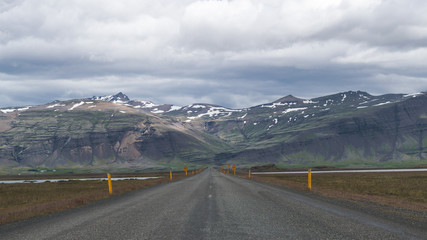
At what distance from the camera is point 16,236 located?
10320 mm

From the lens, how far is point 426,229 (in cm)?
1097

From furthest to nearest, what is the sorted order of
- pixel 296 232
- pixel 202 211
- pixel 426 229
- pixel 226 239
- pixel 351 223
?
pixel 202 211 → pixel 351 223 → pixel 426 229 → pixel 296 232 → pixel 226 239

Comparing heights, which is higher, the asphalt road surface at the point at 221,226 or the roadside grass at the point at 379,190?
the asphalt road surface at the point at 221,226

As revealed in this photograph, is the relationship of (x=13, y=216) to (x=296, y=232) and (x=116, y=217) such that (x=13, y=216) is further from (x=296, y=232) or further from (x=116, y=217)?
(x=296, y=232)

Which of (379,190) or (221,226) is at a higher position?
(221,226)

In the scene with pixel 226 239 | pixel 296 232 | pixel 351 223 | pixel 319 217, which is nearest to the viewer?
pixel 226 239

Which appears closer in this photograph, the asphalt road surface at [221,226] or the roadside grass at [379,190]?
the asphalt road surface at [221,226]

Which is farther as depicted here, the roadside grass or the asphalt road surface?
the roadside grass

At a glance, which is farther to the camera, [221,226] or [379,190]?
[379,190]

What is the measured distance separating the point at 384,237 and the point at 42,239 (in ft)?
31.2

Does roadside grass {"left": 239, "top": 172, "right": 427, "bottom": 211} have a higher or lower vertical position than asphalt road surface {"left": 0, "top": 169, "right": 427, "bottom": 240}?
lower

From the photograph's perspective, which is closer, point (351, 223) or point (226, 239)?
point (226, 239)

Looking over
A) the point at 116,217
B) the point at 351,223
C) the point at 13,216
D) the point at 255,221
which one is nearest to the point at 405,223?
the point at 351,223

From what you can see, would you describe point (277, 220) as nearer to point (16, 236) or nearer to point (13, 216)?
point (16, 236)
